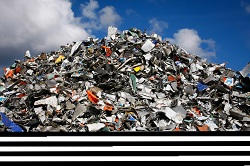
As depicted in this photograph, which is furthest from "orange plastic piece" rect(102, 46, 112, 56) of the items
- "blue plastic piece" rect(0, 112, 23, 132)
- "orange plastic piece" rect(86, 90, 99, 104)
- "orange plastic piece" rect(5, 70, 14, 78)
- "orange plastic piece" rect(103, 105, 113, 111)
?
"blue plastic piece" rect(0, 112, 23, 132)

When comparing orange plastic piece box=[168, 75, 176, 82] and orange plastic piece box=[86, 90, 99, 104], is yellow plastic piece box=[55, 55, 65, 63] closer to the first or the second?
orange plastic piece box=[86, 90, 99, 104]

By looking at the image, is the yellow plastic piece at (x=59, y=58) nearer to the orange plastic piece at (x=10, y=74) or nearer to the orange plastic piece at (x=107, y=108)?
the orange plastic piece at (x=10, y=74)

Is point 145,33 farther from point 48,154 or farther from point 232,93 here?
point 48,154

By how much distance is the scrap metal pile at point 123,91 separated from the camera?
5848mm

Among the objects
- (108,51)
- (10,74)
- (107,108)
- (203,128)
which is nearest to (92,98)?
(107,108)

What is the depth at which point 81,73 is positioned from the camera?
732 cm

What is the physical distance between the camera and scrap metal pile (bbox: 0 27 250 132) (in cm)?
585

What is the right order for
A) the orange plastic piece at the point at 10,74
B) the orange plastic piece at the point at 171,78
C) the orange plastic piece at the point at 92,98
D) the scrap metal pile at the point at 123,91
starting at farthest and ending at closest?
the orange plastic piece at the point at 10,74 < the orange plastic piece at the point at 171,78 < the orange plastic piece at the point at 92,98 < the scrap metal pile at the point at 123,91

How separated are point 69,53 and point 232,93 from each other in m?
5.29

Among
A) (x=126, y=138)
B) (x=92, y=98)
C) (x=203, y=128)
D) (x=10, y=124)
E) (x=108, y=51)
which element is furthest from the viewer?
(x=108, y=51)

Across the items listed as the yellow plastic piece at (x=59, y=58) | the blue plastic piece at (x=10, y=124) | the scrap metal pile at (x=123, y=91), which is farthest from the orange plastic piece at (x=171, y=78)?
the blue plastic piece at (x=10, y=124)

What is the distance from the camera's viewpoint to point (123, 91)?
671 centimetres

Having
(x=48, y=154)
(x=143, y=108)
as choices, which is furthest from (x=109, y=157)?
(x=143, y=108)

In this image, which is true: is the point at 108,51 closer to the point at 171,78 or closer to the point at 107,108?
the point at 171,78
